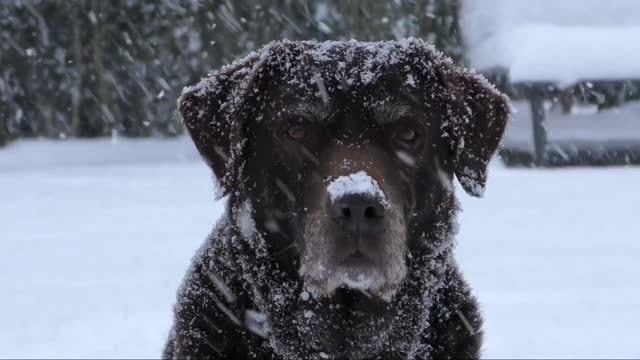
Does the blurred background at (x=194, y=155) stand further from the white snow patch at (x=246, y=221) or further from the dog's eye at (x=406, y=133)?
the dog's eye at (x=406, y=133)

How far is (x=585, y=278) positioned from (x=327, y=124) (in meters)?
3.75

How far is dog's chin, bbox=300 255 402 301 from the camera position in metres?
2.84

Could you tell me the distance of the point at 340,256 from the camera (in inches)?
111

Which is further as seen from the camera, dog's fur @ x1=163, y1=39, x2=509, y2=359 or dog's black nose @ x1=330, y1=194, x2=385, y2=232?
dog's fur @ x1=163, y1=39, x2=509, y2=359

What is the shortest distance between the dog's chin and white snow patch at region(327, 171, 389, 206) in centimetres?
23

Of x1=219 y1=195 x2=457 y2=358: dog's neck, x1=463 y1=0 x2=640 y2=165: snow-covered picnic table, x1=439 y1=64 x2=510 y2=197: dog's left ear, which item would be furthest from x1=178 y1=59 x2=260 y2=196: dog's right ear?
x1=463 y1=0 x2=640 y2=165: snow-covered picnic table

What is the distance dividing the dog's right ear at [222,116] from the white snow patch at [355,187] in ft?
1.45

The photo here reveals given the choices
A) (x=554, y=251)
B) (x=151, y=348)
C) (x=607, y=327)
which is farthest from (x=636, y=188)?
(x=151, y=348)

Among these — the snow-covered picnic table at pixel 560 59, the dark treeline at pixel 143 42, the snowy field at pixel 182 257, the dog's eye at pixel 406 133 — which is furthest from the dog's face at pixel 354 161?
the dark treeline at pixel 143 42

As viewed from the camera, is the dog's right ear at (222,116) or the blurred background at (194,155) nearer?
the dog's right ear at (222,116)

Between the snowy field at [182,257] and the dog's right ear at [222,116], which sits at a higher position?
the dog's right ear at [222,116]

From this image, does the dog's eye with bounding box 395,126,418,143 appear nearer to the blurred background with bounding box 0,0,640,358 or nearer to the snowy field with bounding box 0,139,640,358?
the snowy field with bounding box 0,139,640,358

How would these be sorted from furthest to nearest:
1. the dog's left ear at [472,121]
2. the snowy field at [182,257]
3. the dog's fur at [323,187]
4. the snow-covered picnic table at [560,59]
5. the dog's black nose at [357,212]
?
the snow-covered picnic table at [560,59]
the snowy field at [182,257]
the dog's left ear at [472,121]
the dog's fur at [323,187]
the dog's black nose at [357,212]

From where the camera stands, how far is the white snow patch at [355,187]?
2697 mm
